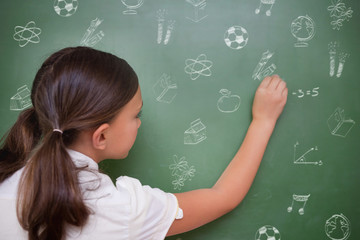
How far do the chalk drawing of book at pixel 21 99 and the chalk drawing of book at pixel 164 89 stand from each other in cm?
43

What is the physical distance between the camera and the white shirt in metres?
0.60

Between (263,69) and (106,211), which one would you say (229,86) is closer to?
(263,69)

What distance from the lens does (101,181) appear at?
63 centimetres

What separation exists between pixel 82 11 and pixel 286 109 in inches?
29.6

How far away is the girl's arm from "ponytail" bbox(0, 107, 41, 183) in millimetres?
396

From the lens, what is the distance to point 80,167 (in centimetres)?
63

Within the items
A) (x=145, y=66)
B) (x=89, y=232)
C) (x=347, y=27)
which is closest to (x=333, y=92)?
(x=347, y=27)

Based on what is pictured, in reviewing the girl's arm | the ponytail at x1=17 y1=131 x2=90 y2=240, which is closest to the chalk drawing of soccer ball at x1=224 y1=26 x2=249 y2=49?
the girl's arm

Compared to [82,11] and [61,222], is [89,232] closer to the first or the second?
[61,222]

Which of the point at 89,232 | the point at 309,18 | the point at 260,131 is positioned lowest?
the point at 89,232

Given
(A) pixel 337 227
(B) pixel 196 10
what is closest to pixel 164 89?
(B) pixel 196 10

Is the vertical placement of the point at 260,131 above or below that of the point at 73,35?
below

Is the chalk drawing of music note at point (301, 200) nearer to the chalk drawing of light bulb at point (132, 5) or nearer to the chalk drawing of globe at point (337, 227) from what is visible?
the chalk drawing of globe at point (337, 227)

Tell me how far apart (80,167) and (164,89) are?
16.0 inches
